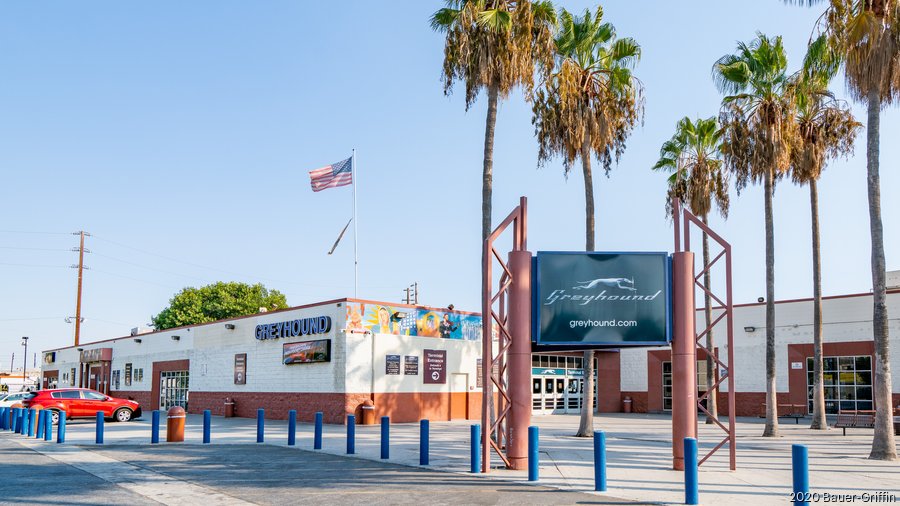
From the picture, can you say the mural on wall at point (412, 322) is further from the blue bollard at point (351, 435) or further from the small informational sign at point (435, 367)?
the blue bollard at point (351, 435)

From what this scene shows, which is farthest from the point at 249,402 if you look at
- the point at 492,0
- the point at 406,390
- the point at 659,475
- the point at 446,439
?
the point at 659,475

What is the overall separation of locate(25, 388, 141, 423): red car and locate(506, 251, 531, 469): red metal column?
2224 centimetres

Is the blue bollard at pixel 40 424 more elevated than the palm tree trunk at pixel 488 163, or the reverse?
the palm tree trunk at pixel 488 163

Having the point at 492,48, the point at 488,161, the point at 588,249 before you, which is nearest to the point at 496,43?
the point at 492,48

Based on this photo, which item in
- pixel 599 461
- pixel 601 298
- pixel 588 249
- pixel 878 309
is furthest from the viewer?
pixel 588 249

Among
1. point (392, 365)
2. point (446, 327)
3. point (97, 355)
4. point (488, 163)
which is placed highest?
point (488, 163)

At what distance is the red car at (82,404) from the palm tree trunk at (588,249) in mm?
18879

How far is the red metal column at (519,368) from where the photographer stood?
15.0 m

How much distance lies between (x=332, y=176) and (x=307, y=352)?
24.5 feet

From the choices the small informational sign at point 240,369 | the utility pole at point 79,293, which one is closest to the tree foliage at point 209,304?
the utility pole at point 79,293

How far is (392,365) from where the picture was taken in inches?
1186

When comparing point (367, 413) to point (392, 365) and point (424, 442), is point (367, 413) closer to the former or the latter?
point (392, 365)

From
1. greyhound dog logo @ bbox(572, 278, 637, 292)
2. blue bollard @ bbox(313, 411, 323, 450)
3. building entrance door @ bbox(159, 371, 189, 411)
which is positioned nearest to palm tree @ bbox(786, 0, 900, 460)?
greyhound dog logo @ bbox(572, 278, 637, 292)

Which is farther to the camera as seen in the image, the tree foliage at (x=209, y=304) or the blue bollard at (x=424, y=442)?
the tree foliage at (x=209, y=304)
